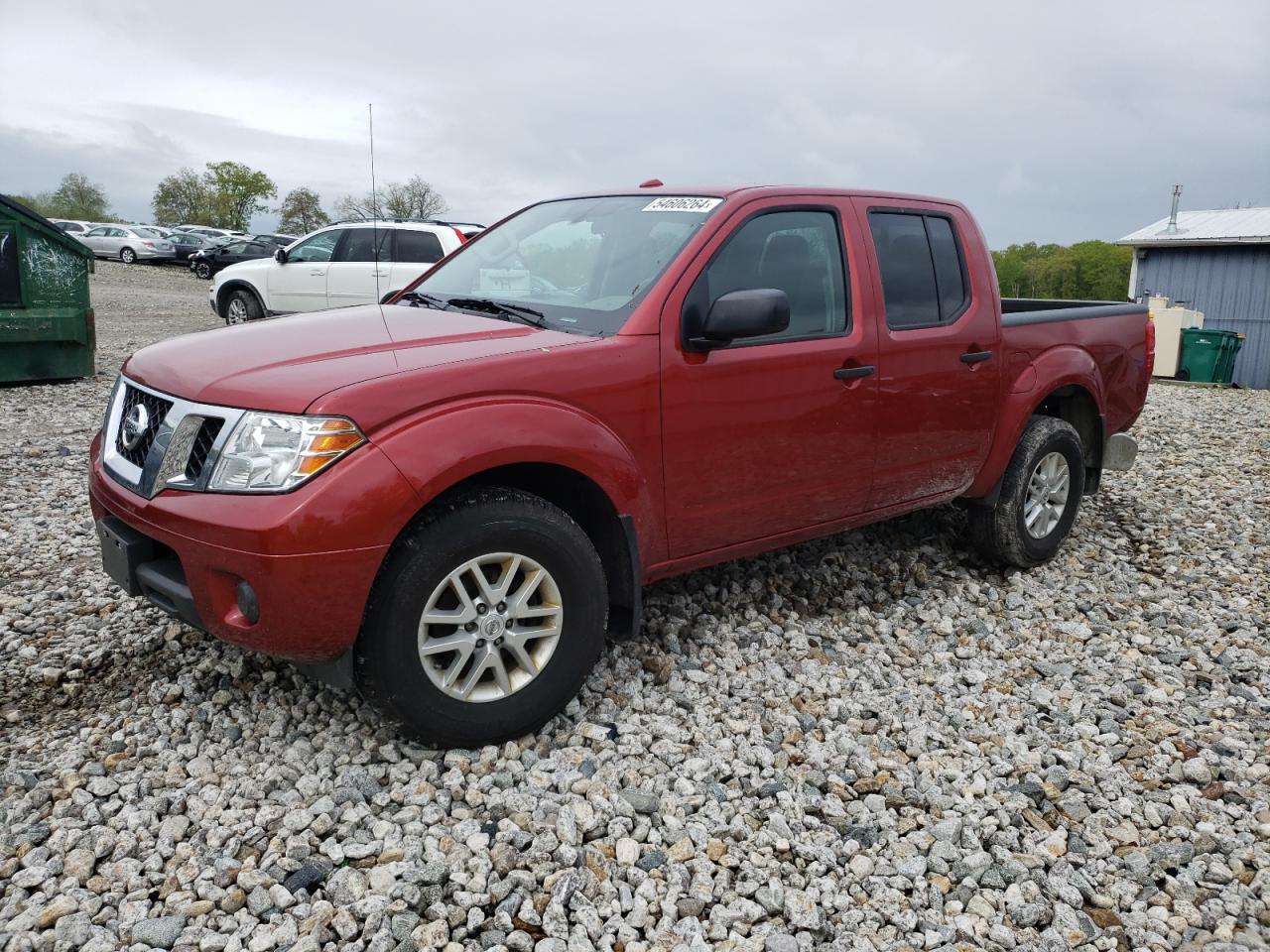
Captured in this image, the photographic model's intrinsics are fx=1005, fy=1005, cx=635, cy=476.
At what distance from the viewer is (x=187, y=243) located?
36.9 m

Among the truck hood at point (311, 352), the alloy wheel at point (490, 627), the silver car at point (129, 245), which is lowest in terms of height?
the alloy wheel at point (490, 627)

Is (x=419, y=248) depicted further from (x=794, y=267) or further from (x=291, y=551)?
(x=291, y=551)

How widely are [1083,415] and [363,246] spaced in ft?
34.2

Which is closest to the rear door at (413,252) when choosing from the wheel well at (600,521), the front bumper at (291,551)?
the wheel well at (600,521)

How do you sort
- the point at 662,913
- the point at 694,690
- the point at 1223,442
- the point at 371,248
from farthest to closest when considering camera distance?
the point at 371,248, the point at 1223,442, the point at 694,690, the point at 662,913

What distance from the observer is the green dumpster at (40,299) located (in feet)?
31.0

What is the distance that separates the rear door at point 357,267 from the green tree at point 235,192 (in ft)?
226

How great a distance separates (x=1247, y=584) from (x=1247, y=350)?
24.1 m

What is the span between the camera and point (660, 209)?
398cm

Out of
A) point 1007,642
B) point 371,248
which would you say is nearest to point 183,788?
point 1007,642

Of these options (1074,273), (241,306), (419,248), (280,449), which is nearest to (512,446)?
(280,449)

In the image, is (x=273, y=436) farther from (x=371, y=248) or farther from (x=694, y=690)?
(x=371, y=248)

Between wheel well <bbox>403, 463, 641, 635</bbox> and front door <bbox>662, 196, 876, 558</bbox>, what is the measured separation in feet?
0.80

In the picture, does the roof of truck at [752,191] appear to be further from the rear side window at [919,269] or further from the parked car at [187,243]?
the parked car at [187,243]
